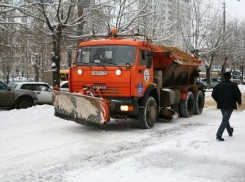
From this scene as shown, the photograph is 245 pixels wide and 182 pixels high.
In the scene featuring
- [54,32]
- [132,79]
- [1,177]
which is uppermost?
[54,32]

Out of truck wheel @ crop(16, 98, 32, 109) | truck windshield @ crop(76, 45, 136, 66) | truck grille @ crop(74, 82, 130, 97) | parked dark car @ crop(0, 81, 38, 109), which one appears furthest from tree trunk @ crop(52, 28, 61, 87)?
truck grille @ crop(74, 82, 130, 97)

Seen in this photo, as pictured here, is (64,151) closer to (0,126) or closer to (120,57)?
(120,57)

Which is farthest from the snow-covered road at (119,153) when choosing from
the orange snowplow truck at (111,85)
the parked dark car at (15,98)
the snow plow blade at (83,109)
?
the parked dark car at (15,98)

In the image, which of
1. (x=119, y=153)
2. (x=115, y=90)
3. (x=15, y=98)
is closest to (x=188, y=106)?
(x=115, y=90)

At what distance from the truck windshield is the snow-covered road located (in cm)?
204

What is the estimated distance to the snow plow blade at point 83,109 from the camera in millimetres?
9062

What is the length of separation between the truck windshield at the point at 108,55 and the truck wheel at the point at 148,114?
56.7 inches

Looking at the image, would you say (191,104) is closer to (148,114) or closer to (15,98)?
(148,114)

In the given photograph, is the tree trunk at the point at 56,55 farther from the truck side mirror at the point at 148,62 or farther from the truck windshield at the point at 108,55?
the truck side mirror at the point at 148,62

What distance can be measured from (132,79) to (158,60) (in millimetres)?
2788

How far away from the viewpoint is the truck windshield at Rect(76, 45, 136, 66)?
973 cm

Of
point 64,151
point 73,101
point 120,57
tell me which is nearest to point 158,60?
point 120,57

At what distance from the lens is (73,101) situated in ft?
31.4

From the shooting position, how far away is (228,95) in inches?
325
